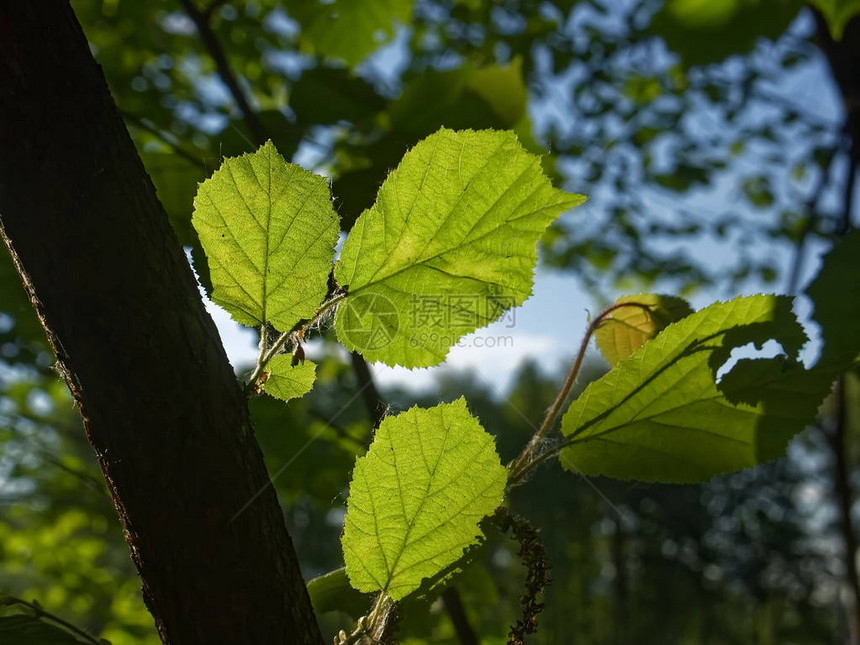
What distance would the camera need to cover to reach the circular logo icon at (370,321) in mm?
466

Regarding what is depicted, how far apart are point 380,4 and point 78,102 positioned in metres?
1.40

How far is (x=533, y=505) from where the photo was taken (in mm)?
17672

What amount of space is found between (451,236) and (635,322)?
28 centimetres

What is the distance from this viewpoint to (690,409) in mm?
500

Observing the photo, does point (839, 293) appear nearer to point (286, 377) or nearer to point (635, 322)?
point (635, 322)

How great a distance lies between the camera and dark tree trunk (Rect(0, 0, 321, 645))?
41 centimetres

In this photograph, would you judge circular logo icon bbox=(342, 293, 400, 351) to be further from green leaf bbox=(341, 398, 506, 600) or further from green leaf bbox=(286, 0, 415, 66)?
green leaf bbox=(286, 0, 415, 66)

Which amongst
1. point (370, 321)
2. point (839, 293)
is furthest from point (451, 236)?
point (839, 293)

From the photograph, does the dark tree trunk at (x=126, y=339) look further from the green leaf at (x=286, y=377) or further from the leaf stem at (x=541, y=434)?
the leaf stem at (x=541, y=434)

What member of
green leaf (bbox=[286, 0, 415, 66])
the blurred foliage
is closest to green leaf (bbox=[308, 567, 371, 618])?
the blurred foliage

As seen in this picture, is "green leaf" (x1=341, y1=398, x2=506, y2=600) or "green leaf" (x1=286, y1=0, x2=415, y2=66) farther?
"green leaf" (x1=286, y1=0, x2=415, y2=66)

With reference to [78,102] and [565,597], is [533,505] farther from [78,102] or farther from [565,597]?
[78,102]

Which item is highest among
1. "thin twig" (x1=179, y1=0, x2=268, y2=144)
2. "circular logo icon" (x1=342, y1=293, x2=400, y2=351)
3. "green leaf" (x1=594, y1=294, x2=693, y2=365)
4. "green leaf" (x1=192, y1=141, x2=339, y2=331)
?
"thin twig" (x1=179, y1=0, x2=268, y2=144)

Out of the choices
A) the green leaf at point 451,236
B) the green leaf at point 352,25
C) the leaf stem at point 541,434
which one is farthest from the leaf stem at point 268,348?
the green leaf at point 352,25
